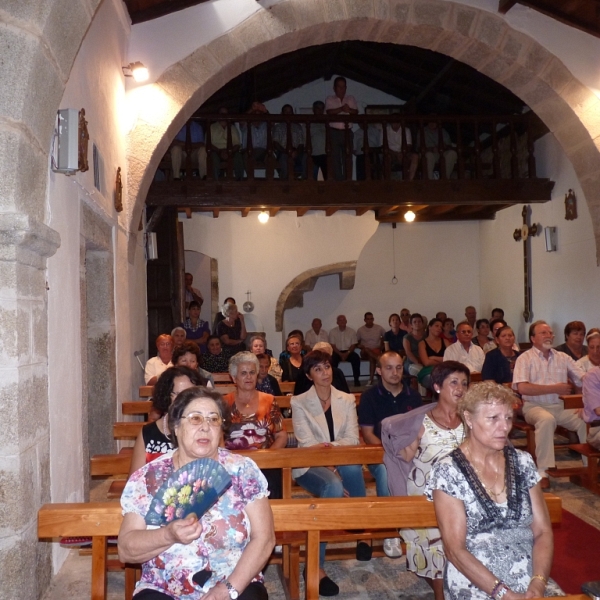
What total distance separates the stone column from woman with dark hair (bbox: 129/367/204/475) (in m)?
0.43

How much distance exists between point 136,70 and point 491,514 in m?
4.55

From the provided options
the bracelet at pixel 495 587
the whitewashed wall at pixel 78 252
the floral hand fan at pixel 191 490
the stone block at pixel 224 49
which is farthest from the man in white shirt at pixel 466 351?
the floral hand fan at pixel 191 490

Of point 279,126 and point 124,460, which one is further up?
point 279,126

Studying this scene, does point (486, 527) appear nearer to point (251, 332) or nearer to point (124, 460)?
point (124, 460)

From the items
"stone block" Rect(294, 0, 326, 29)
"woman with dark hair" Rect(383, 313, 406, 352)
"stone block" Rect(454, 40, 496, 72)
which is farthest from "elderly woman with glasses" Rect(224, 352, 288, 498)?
"woman with dark hair" Rect(383, 313, 406, 352)

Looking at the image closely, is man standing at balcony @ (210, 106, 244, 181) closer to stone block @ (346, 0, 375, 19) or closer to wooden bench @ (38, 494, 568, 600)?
stone block @ (346, 0, 375, 19)

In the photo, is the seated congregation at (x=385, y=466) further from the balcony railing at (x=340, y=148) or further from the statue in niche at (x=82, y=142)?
the balcony railing at (x=340, y=148)

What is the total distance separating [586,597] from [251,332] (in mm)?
9892

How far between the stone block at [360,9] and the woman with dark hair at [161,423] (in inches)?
156

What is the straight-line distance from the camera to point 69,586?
11.0 ft

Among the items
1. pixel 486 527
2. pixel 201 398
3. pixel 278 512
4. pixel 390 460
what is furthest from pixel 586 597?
pixel 390 460

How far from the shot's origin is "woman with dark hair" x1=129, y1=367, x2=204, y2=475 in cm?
321

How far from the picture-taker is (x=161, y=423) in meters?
3.31

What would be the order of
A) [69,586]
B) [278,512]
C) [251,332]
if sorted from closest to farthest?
[278,512]
[69,586]
[251,332]
